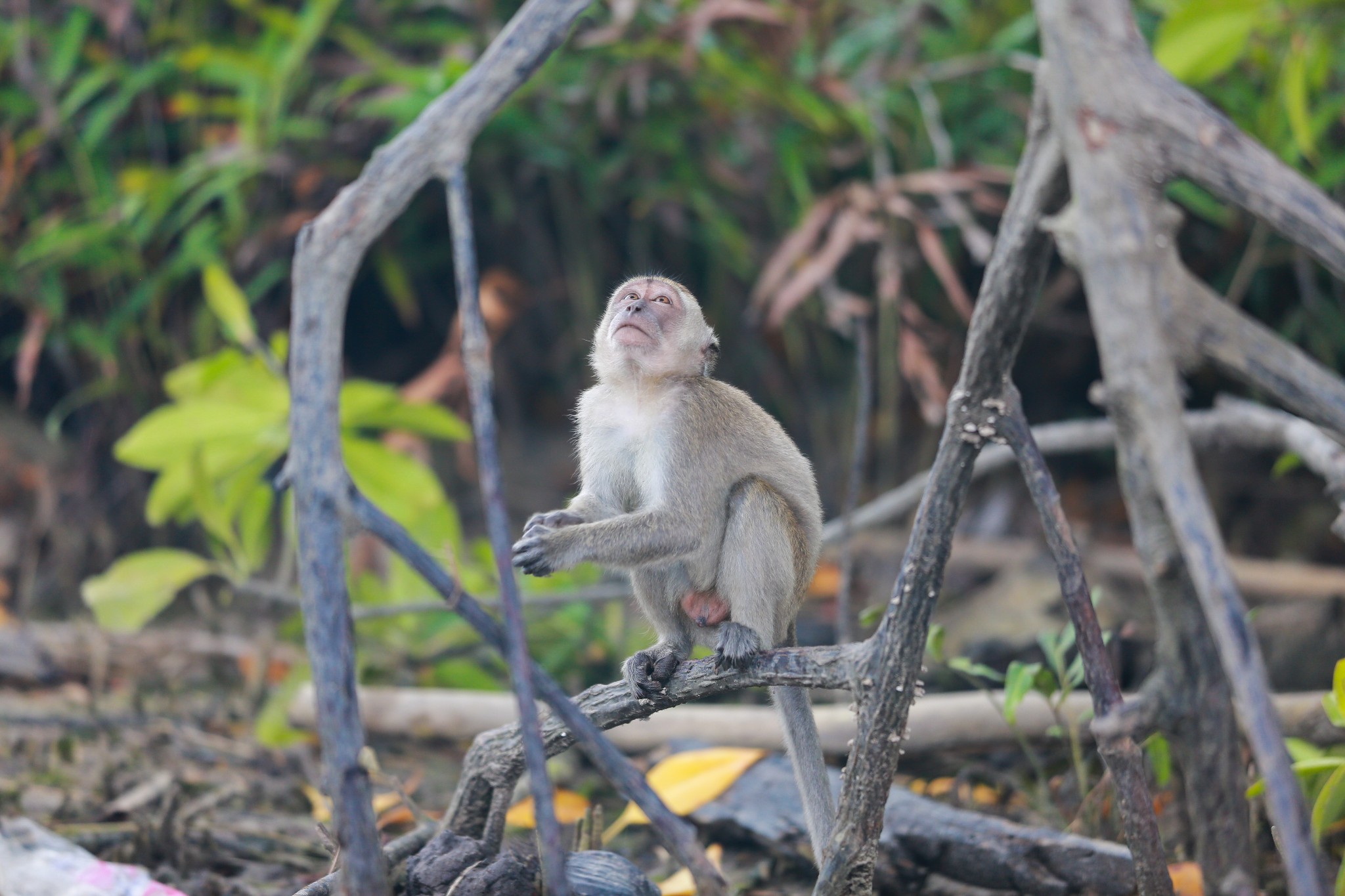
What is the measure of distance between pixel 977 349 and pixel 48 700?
4305 millimetres

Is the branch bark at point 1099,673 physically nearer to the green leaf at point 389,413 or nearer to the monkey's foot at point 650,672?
the monkey's foot at point 650,672

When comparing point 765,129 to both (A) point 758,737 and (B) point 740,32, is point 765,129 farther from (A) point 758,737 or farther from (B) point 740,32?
(A) point 758,737

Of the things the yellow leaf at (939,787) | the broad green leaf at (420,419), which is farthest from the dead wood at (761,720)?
the broad green leaf at (420,419)

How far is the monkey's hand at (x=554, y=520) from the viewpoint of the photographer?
2.84 metres

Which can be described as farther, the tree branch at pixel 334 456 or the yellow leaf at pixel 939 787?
the yellow leaf at pixel 939 787

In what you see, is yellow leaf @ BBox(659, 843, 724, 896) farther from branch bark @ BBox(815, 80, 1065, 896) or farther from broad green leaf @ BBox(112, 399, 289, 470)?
broad green leaf @ BBox(112, 399, 289, 470)

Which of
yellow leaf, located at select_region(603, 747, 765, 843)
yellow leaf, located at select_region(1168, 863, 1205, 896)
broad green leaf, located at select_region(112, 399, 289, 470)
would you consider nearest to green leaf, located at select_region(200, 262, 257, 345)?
broad green leaf, located at select_region(112, 399, 289, 470)

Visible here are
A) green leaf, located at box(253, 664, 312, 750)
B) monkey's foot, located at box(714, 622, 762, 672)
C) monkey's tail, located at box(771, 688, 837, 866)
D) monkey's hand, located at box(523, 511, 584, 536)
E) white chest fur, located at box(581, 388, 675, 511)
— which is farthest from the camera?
green leaf, located at box(253, 664, 312, 750)

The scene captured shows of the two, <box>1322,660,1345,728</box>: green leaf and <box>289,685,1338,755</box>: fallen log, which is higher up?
<box>1322,660,1345,728</box>: green leaf

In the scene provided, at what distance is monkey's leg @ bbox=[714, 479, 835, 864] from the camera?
275 centimetres

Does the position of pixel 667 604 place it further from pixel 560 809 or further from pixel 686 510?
pixel 560 809

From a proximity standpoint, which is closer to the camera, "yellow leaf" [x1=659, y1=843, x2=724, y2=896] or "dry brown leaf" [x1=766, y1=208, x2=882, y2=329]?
"yellow leaf" [x1=659, y1=843, x2=724, y2=896]

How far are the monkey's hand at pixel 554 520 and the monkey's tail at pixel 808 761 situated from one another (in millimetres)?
712

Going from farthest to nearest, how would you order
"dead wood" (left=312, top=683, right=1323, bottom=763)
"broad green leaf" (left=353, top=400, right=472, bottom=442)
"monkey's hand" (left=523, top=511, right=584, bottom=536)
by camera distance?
"broad green leaf" (left=353, top=400, right=472, bottom=442) < "dead wood" (left=312, top=683, right=1323, bottom=763) < "monkey's hand" (left=523, top=511, right=584, bottom=536)
